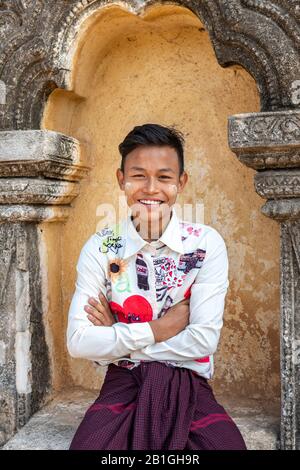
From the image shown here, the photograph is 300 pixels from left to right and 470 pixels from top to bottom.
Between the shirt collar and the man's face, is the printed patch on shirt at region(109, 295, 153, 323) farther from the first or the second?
the man's face

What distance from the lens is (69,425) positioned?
292 centimetres

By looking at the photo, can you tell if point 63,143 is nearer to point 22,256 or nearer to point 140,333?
point 22,256

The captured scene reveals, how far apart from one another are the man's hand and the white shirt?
2 cm

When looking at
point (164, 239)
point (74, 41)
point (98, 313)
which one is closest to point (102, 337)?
point (98, 313)

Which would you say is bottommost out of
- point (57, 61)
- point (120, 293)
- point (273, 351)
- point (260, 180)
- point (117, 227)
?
point (273, 351)

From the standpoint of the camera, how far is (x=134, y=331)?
244 cm

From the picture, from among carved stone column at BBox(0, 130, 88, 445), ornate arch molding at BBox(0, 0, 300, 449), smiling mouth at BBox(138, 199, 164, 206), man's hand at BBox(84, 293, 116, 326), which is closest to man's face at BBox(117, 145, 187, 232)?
smiling mouth at BBox(138, 199, 164, 206)

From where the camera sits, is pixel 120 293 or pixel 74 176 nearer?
pixel 120 293

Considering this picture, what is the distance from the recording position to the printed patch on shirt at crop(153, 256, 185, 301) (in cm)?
259

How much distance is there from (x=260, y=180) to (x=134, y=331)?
0.78 meters

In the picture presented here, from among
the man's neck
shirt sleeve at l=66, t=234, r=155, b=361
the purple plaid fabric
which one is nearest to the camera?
the purple plaid fabric

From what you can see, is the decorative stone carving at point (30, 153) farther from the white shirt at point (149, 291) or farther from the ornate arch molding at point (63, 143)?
the white shirt at point (149, 291)

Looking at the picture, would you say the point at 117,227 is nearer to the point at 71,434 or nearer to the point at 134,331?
the point at 134,331
